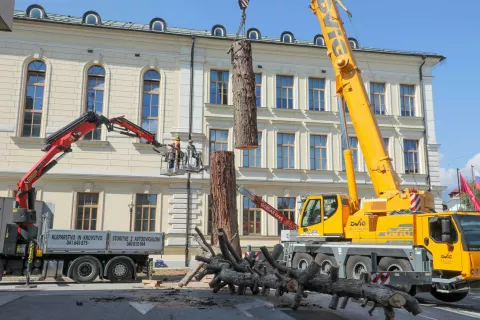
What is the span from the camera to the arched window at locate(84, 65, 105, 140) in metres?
21.5

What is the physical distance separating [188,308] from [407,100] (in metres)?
21.5

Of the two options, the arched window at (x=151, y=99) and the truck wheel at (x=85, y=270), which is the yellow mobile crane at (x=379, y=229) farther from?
the arched window at (x=151, y=99)

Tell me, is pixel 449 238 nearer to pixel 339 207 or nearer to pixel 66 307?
pixel 339 207

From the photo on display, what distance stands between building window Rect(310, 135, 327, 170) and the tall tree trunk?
13.7 m

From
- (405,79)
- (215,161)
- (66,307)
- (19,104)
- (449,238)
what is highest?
(405,79)

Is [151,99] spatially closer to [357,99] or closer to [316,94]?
[316,94]

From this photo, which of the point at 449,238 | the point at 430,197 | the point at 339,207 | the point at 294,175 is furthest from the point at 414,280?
the point at 294,175

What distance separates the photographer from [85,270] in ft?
44.9

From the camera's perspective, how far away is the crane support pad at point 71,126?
44.1 feet

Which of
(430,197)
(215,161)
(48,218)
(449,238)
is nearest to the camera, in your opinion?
(449,238)

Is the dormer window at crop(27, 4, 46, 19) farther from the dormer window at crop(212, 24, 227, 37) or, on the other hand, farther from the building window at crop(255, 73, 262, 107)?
the building window at crop(255, 73, 262, 107)

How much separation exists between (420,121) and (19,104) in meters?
22.0

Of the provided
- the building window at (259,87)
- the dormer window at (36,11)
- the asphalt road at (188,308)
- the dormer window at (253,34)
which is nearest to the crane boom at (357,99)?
the asphalt road at (188,308)

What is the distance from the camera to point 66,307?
780 centimetres
